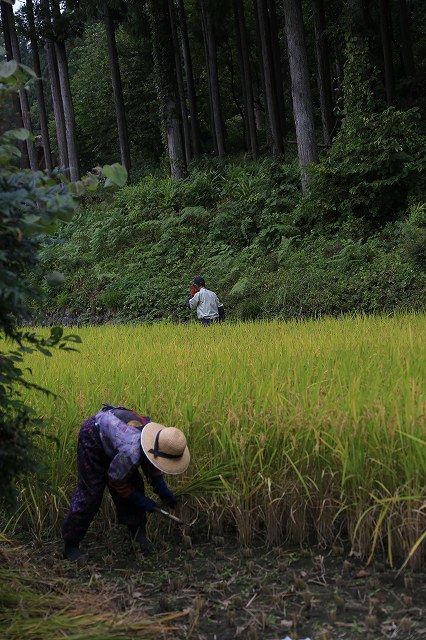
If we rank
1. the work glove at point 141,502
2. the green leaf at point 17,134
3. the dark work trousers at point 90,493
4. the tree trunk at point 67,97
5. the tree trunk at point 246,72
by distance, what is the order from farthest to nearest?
the tree trunk at point 67,97 → the tree trunk at point 246,72 → the dark work trousers at point 90,493 → the work glove at point 141,502 → the green leaf at point 17,134

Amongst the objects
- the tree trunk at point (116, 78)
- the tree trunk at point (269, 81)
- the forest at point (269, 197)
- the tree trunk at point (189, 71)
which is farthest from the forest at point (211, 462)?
the tree trunk at point (116, 78)

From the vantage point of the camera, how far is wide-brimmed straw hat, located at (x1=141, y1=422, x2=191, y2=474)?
3434mm

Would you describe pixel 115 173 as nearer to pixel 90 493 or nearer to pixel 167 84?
pixel 90 493

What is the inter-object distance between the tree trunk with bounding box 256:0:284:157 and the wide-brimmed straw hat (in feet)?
56.1

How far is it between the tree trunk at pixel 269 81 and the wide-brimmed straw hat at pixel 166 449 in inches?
673

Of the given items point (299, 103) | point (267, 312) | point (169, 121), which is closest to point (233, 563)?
point (267, 312)

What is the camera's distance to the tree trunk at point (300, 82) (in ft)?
51.7

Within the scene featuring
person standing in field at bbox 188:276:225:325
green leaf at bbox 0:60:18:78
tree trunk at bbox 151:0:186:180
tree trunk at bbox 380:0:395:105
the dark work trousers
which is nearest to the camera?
green leaf at bbox 0:60:18:78

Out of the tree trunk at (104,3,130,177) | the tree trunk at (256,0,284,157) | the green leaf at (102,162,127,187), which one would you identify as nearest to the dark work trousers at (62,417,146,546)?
the green leaf at (102,162,127,187)

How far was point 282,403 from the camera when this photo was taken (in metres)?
4.09

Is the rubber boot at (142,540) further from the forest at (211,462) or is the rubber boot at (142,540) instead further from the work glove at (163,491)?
the work glove at (163,491)

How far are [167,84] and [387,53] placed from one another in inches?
259

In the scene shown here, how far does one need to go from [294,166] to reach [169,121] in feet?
18.3

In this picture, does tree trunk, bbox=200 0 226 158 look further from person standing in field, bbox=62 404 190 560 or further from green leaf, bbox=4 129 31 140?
green leaf, bbox=4 129 31 140
